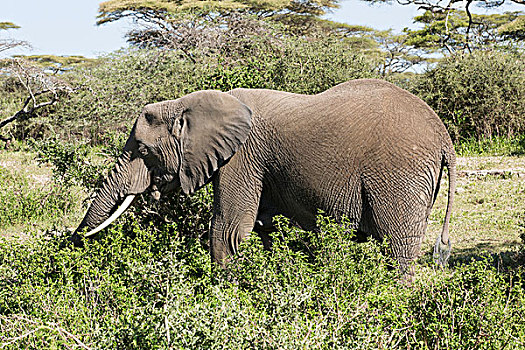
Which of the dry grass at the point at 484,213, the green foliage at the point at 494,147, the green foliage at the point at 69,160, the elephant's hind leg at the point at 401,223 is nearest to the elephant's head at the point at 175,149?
the green foliage at the point at 69,160

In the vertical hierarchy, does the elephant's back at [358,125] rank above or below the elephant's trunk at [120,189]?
above

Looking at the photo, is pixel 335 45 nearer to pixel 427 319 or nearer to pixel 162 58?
pixel 162 58

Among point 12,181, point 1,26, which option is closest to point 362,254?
point 12,181

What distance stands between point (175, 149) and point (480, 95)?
1188 cm

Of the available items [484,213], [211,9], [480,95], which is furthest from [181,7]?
[484,213]

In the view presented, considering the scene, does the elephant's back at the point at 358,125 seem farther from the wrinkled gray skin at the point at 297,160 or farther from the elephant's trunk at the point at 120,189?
the elephant's trunk at the point at 120,189

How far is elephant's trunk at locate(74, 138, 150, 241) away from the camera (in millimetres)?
4805

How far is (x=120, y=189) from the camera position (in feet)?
15.8

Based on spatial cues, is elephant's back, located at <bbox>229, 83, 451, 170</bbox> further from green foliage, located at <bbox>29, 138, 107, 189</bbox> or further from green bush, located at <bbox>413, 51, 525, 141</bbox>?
green bush, located at <bbox>413, 51, 525, 141</bbox>

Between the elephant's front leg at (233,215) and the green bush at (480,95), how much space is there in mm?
11188

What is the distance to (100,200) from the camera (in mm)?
4867

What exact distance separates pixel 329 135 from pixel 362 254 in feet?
3.03

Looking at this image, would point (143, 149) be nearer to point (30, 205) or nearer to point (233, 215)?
point (233, 215)

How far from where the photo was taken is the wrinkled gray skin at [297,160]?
415cm
